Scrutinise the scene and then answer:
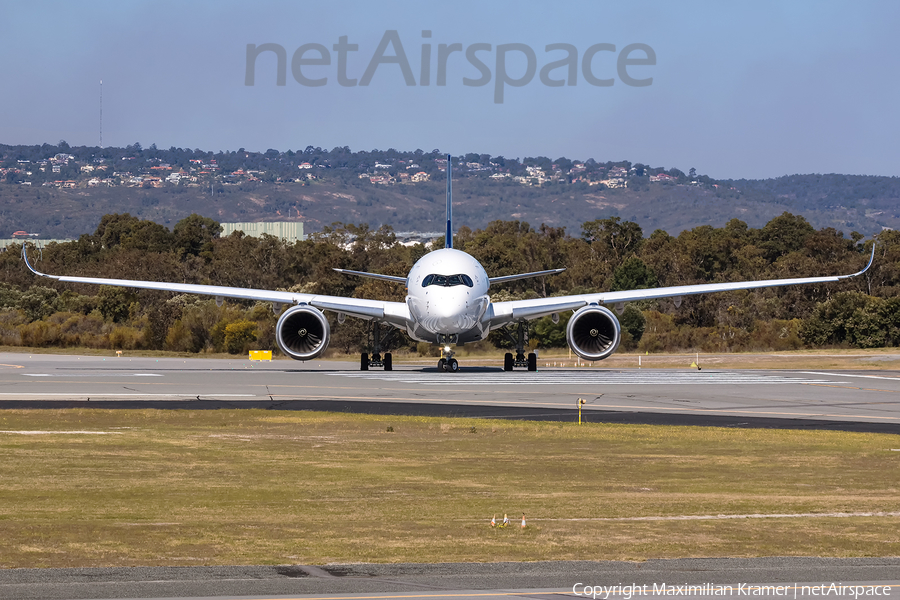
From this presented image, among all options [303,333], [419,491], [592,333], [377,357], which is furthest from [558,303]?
[419,491]

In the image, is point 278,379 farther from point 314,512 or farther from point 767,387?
point 314,512

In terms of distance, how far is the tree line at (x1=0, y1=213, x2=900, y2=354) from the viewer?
68812mm

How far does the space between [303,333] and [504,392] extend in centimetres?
1180

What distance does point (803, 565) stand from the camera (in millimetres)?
10219

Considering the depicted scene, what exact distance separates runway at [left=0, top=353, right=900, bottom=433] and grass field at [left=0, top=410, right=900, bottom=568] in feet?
11.1

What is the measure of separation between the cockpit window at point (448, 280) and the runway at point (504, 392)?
340 centimetres

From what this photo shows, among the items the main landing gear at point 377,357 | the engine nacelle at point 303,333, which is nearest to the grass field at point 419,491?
the engine nacelle at point 303,333

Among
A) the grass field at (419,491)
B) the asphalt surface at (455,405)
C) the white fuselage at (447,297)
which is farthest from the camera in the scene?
the white fuselage at (447,297)

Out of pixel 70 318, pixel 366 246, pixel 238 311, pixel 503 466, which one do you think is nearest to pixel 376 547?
pixel 503 466

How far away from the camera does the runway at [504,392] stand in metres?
26.8

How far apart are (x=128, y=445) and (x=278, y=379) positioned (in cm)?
1980

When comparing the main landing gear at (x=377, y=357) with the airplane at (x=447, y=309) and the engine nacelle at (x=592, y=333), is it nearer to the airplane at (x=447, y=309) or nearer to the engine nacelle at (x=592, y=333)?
the airplane at (x=447, y=309)

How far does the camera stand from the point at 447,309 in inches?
1566

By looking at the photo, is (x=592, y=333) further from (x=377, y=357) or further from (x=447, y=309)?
(x=377, y=357)
